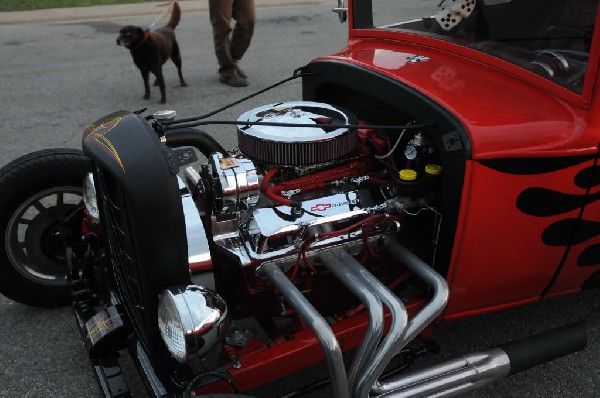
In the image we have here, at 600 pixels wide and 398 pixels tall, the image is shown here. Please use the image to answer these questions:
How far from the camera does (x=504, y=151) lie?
1.86 meters

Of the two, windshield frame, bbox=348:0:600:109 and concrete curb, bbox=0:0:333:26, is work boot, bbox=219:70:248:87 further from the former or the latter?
concrete curb, bbox=0:0:333:26

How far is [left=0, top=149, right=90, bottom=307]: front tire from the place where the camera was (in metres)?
2.50

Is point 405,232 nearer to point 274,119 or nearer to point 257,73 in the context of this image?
point 274,119

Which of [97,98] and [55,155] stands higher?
[55,155]

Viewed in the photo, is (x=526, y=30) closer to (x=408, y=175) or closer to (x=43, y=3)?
(x=408, y=175)

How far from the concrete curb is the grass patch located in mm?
300

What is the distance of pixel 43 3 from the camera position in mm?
11117

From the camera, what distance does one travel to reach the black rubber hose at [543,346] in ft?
6.53

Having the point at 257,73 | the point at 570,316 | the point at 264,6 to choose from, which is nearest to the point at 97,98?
the point at 257,73

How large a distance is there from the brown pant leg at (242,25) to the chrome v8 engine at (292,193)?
4451mm

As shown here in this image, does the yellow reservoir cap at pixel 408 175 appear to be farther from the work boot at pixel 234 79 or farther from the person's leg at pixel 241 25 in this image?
the person's leg at pixel 241 25

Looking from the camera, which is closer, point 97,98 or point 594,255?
point 594,255

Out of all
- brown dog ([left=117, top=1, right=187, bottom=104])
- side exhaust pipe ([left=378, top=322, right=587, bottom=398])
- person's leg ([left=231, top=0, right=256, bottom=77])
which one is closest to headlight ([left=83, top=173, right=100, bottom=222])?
side exhaust pipe ([left=378, top=322, right=587, bottom=398])

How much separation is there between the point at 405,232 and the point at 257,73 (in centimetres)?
498
